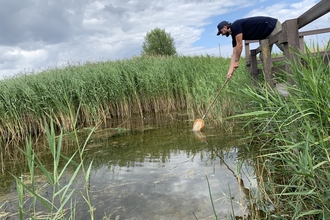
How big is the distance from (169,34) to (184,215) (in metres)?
36.6

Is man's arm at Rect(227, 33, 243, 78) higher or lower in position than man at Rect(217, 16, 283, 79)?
lower

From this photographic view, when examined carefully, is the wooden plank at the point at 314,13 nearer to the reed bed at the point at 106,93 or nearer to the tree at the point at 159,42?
the reed bed at the point at 106,93

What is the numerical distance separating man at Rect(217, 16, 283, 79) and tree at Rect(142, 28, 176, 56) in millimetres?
31456

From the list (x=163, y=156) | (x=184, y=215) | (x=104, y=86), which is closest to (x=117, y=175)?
(x=163, y=156)

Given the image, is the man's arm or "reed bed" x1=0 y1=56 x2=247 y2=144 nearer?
the man's arm

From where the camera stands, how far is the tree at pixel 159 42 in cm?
3609

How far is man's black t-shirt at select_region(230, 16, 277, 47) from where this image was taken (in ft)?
15.8

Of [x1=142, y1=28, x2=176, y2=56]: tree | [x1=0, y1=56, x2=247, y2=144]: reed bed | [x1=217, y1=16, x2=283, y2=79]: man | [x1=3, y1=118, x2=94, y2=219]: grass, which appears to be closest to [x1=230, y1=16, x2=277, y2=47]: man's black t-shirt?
[x1=217, y1=16, x2=283, y2=79]: man

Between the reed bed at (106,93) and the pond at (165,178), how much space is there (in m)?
1.45

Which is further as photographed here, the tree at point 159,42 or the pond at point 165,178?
the tree at point 159,42

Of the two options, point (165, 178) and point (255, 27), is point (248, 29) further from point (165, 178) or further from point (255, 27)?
point (165, 178)

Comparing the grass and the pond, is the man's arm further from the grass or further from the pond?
the grass

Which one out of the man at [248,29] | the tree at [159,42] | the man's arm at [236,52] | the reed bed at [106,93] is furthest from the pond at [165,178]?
the tree at [159,42]

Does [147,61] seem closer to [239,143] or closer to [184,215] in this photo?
[239,143]
